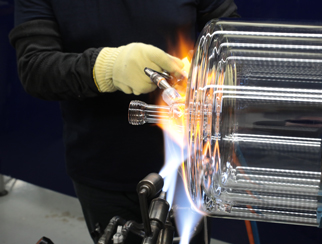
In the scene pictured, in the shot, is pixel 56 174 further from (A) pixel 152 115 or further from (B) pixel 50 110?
(A) pixel 152 115

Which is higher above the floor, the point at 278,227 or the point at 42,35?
the point at 42,35

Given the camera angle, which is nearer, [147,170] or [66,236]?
[147,170]

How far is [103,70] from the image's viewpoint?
32.3 inches

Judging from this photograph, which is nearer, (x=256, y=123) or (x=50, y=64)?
(x=256, y=123)

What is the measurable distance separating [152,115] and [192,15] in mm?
538

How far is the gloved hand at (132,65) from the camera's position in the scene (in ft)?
2.57

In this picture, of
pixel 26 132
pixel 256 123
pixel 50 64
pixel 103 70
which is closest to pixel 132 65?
pixel 103 70

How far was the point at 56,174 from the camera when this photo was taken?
2316mm

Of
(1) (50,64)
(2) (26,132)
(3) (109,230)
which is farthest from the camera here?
(2) (26,132)

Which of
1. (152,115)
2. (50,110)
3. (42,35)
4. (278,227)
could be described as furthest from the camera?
(50,110)

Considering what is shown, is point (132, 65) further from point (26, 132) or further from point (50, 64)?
point (26, 132)

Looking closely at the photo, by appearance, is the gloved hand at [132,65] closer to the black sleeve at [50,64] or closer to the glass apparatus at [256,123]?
the black sleeve at [50,64]

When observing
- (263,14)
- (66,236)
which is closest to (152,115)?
(263,14)

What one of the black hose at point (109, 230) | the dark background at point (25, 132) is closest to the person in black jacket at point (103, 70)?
the black hose at point (109, 230)
